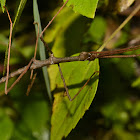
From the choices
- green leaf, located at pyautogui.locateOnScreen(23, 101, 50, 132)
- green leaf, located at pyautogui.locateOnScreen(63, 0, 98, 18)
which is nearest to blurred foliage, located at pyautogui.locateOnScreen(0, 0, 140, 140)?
green leaf, located at pyautogui.locateOnScreen(23, 101, 50, 132)

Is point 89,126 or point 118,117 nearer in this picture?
point 118,117

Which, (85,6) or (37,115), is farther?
(37,115)

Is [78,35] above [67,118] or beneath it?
above

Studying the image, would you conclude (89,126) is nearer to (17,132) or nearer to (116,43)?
(17,132)

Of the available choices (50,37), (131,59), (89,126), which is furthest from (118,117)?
(50,37)

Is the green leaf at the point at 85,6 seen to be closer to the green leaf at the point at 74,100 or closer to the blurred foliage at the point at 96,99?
the green leaf at the point at 74,100

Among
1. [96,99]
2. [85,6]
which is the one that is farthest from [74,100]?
[96,99]

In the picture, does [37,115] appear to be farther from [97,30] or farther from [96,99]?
[97,30]

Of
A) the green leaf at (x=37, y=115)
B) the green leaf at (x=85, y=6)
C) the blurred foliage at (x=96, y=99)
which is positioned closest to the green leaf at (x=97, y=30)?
the blurred foliage at (x=96, y=99)
